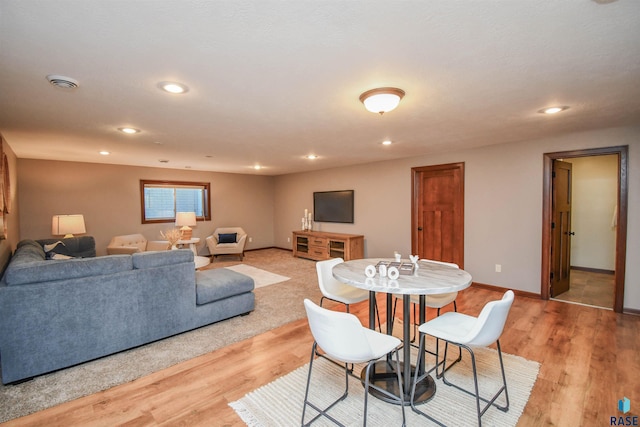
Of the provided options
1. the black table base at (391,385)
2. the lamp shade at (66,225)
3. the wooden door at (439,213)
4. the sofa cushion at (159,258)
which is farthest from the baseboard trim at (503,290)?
the lamp shade at (66,225)

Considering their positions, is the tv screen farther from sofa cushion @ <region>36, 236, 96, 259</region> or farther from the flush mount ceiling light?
sofa cushion @ <region>36, 236, 96, 259</region>

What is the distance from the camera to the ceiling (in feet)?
4.40

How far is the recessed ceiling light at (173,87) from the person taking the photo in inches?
83.0

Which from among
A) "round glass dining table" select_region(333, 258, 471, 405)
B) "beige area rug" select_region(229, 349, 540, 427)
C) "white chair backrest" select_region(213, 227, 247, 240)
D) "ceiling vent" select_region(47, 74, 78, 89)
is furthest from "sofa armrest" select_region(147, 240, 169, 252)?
"round glass dining table" select_region(333, 258, 471, 405)

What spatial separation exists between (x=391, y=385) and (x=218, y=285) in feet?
6.75

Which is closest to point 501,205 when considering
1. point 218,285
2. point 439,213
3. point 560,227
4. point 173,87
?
point 560,227

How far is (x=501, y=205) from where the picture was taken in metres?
4.38

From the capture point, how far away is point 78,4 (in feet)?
4.12

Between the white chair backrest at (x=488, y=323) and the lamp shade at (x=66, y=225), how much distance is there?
18.7 ft

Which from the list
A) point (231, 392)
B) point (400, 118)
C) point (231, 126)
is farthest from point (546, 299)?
point (231, 126)

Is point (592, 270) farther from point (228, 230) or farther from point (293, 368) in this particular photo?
point (228, 230)

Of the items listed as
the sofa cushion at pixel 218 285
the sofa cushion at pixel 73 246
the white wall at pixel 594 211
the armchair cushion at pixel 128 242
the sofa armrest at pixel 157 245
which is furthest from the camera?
the sofa armrest at pixel 157 245

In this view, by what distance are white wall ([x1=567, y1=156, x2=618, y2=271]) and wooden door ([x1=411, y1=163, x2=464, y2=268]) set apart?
2.27 m

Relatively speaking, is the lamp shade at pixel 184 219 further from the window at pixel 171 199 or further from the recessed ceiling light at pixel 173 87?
the recessed ceiling light at pixel 173 87
